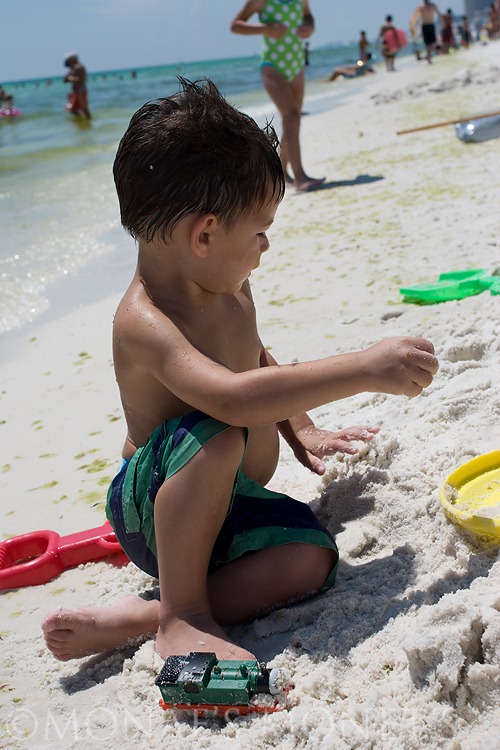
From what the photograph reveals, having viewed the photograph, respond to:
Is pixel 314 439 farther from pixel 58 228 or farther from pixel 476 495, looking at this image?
pixel 58 228

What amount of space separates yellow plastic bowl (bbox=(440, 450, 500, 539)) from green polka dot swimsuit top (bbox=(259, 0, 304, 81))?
5.82 metres

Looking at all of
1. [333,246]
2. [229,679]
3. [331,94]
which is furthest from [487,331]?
[331,94]

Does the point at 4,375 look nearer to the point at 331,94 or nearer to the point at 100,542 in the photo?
the point at 100,542

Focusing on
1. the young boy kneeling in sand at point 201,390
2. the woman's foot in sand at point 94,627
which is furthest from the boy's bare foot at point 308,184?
the woman's foot in sand at point 94,627

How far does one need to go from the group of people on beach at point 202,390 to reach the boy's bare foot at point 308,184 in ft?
17.1

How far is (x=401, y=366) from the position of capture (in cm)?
173

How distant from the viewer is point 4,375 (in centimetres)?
388

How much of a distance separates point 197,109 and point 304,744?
139cm

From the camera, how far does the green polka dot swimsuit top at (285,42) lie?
6.99m

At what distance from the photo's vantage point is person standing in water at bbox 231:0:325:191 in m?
6.98

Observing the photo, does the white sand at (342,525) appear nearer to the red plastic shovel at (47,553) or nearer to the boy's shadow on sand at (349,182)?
the red plastic shovel at (47,553)

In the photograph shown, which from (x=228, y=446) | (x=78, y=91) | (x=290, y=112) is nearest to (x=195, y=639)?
(x=228, y=446)

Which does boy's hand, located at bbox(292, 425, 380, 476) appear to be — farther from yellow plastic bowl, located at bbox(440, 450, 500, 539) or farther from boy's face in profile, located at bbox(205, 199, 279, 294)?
boy's face in profile, located at bbox(205, 199, 279, 294)

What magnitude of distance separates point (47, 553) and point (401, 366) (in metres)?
1.20
